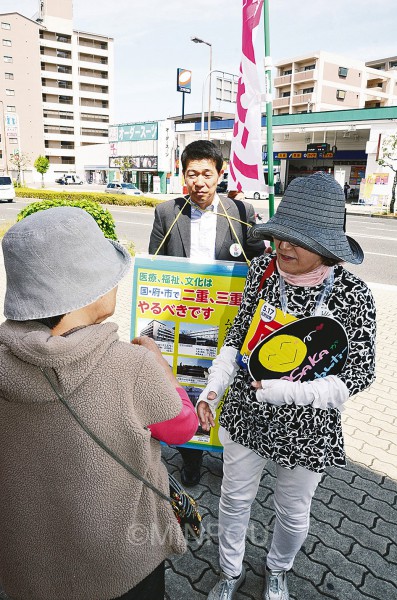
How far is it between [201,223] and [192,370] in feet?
3.20

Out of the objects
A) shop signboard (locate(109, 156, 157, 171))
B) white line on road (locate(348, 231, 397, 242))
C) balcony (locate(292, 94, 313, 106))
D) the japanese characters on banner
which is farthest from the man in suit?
balcony (locate(292, 94, 313, 106))

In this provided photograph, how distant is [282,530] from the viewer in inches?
73.9

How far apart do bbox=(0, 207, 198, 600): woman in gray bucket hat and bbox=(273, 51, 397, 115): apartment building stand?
57976 mm

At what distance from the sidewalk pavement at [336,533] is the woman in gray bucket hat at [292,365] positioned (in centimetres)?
26

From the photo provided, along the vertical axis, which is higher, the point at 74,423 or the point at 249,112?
the point at 249,112

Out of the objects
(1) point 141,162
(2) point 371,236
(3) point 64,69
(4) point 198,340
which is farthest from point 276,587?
(3) point 64,69

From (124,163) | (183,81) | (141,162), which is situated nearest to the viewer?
(183,81)

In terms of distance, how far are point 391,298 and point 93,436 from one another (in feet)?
24.1

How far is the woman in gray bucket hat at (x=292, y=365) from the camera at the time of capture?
5.09 ft

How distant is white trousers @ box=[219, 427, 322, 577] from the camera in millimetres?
1776

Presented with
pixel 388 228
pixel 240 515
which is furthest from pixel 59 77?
pixel 240 515

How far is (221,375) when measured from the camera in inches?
72.5

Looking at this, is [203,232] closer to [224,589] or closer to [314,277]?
[314,277]

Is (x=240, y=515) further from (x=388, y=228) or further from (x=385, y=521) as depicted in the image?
(x=388, y=228)
